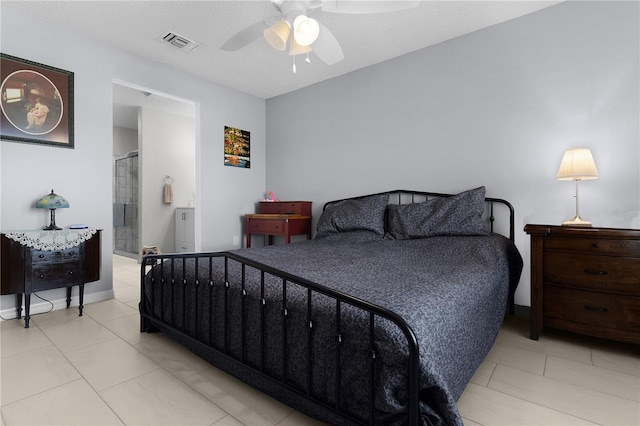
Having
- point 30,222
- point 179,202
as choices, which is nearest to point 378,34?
point 30,222

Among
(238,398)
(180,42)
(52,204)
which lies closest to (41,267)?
(52,204)

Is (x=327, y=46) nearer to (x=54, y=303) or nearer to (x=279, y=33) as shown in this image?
(x=279, y=33)

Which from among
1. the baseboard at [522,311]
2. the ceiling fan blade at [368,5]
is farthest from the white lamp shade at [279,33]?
the baseboard at [522,311]

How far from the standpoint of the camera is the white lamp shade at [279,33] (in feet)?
6.62

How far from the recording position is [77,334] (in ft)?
7.16

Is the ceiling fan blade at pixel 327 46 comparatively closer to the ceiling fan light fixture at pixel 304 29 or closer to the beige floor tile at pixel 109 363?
the ceiling fan light fixture at pixel 304 29

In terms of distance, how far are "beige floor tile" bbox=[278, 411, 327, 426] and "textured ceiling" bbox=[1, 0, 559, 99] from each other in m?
2.62

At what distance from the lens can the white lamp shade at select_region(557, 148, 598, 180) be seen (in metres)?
2.07

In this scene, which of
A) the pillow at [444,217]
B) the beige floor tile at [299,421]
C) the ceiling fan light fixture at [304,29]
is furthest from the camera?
the pillow at [444,217]

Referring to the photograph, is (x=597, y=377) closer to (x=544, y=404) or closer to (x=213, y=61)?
(x=544, y=404)

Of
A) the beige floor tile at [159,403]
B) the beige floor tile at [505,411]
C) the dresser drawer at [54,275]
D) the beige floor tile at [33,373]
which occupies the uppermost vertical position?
the dresser drawer at [54,275]

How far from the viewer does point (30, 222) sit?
8.45ft

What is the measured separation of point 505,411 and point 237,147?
12.6 feet

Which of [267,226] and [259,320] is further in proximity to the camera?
[267,226]
